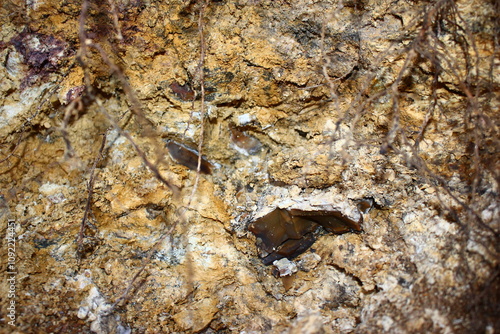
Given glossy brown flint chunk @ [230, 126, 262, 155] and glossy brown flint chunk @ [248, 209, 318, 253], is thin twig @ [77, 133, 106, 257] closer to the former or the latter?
glossy brown flint chunk @ [230, 126, 262, 155]

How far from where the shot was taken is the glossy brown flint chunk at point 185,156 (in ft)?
5.50

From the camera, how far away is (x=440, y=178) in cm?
140

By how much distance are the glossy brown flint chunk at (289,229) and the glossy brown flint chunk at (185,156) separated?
39 cm

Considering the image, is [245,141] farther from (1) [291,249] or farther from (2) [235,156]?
(1) [291,249]

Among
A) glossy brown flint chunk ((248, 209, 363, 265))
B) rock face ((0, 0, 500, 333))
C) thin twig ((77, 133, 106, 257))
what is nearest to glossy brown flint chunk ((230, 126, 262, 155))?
rock face ((0, 0, 500, 333))

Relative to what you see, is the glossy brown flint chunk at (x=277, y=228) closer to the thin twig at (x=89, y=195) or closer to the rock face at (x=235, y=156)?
the rock face at (x=235, y=156)

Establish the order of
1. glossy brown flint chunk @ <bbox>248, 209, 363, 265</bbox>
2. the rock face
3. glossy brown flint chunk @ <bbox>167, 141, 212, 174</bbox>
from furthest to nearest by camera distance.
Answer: glossy brown flint chunk @ <bbox>167, 141, 212, 174</bbox> → glossy brown flint chunk @ <bbox>248, 209, 363, 265</bbox> → the rock face

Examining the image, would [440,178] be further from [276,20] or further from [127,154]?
[127,154]

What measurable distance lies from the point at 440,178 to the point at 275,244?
0.74 meters

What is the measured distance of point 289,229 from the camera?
157 cm

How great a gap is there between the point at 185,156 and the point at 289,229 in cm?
61

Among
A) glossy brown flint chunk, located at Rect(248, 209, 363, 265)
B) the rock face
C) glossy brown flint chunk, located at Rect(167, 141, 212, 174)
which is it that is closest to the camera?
the rock face

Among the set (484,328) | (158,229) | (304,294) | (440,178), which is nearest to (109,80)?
(158,229)

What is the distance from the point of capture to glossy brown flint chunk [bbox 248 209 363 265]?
5.07 feet
